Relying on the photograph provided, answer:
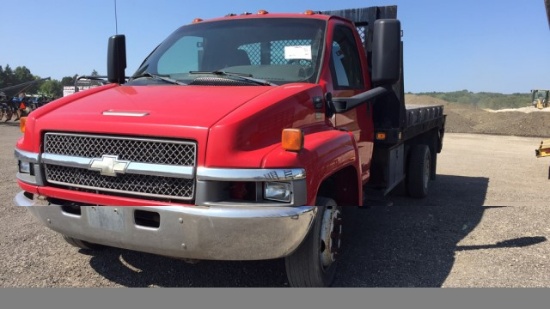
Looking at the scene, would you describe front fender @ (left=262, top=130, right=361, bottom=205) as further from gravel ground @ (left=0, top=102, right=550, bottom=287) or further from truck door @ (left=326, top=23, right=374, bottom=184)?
gravel ground @ (left=0, top=102, right=550, bottom=287)

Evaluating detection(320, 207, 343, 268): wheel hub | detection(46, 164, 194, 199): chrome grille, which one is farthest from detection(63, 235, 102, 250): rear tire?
detection(320, 207, 343, 268): wheel hub

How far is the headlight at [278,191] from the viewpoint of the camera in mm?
2779

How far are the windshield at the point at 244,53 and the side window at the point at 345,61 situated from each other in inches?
8.8

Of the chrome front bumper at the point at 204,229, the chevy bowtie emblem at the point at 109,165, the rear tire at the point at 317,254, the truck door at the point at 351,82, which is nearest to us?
the chrome front bumper at the point at 204,229

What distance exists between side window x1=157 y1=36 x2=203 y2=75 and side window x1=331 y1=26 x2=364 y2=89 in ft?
4.07

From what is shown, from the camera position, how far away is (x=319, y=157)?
304 cm

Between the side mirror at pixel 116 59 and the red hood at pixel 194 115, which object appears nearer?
the red hood at pixel 194 115

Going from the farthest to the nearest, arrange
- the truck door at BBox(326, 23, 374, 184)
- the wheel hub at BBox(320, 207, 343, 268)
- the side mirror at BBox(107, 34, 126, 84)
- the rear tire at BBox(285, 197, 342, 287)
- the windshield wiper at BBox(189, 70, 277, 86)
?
the side mirror at BBox(107, 34, 126, 84) → the truck door at BBox(326, 23, 374, 184) → the windshield wiper at BBox(189, 70, 277, 86) → the wheel hub at BBox(320, 207, 343, 268) → the rear tire at BBox(285, 197, 342, 287)

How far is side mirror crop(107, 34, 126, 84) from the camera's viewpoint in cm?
454

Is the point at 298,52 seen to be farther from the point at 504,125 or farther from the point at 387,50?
the point at 504,125

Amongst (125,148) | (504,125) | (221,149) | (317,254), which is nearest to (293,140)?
(221,149)

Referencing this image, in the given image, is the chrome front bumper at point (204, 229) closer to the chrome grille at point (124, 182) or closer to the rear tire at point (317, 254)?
the chrome grille at point (124, 182)

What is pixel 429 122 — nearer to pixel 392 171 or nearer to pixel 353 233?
pixel 392 171

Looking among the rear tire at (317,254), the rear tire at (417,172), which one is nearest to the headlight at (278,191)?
the rear tire at (317,254)
